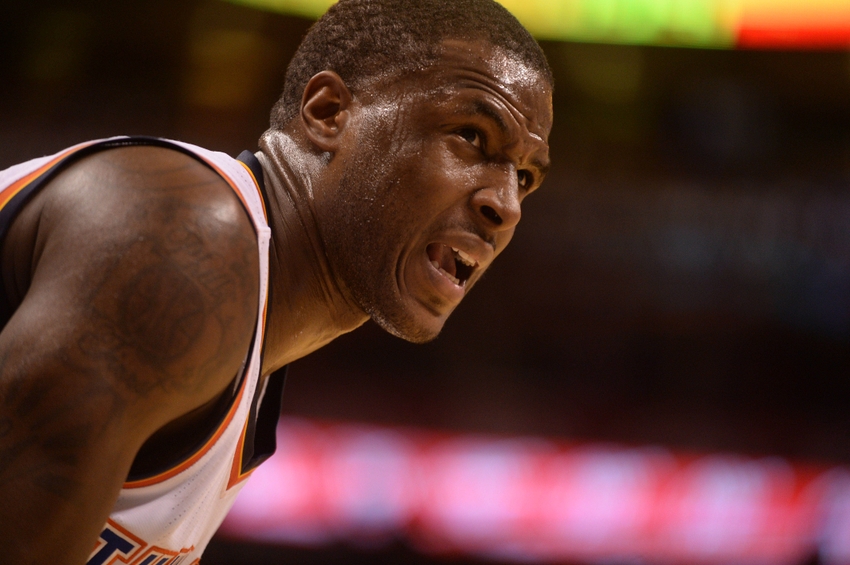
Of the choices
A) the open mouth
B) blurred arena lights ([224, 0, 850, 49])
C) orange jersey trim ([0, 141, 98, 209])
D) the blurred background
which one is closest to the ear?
the open mouth

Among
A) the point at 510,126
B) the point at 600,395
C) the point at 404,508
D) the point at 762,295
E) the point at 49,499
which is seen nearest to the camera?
the point at 49,499

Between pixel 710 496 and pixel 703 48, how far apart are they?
8.85ft

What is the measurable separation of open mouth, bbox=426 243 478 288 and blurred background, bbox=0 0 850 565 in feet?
9.38

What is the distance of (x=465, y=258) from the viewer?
59.6 inches

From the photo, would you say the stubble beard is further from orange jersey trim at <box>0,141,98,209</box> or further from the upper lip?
orange jersey trim at <box>0,141,98,209</box>

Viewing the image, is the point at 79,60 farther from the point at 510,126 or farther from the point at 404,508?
the point at 510,126

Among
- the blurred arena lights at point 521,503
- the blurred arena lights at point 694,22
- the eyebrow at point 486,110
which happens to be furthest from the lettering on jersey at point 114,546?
the blurred arena lights at point 694,22

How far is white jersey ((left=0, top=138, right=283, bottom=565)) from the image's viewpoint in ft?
3.49

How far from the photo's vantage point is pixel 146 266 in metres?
0.92

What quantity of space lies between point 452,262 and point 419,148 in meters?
0.25

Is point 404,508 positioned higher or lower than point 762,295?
Answer: lower

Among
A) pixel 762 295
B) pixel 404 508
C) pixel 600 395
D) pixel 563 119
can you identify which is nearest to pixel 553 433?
pixel 600 395

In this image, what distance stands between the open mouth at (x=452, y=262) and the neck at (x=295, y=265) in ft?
0.60

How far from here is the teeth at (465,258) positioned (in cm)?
149
